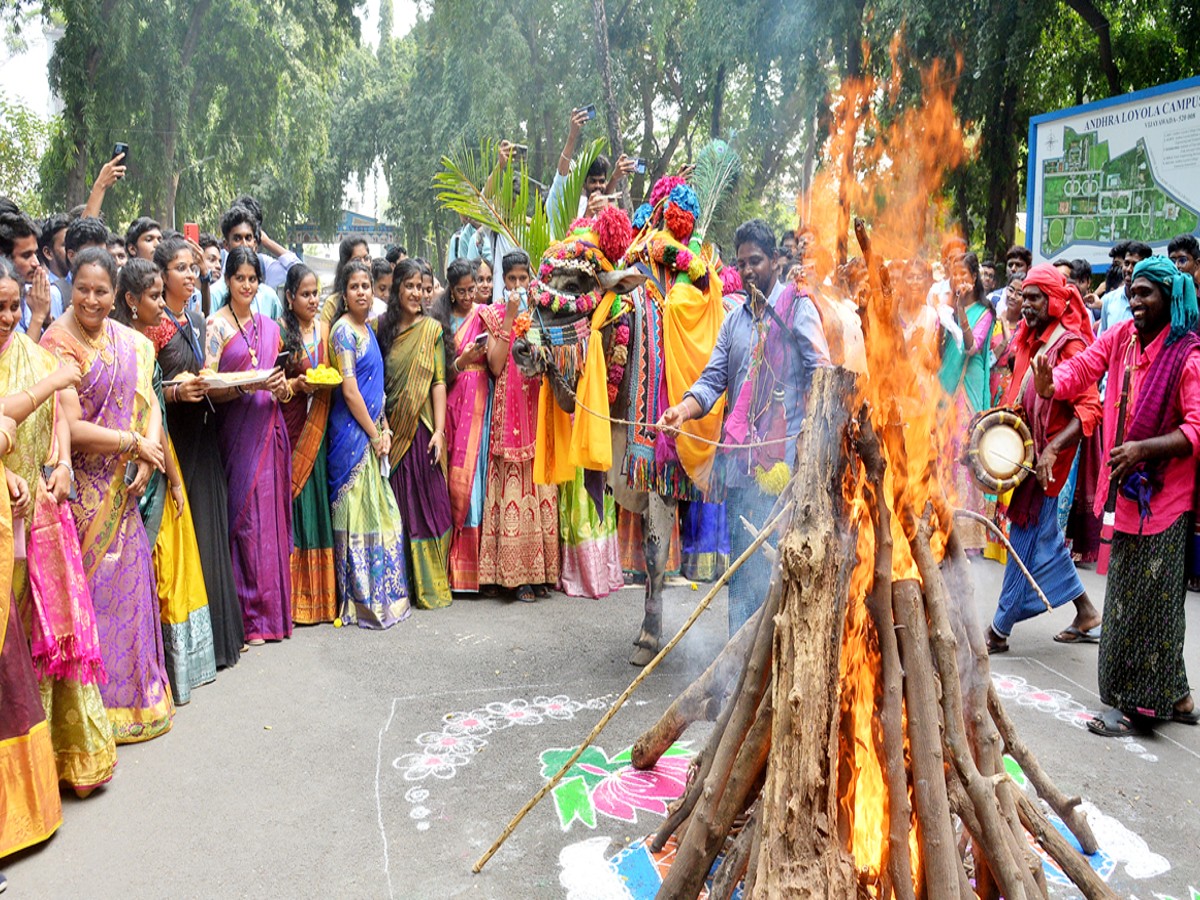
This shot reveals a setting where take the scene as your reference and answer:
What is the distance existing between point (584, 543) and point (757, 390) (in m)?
2.70

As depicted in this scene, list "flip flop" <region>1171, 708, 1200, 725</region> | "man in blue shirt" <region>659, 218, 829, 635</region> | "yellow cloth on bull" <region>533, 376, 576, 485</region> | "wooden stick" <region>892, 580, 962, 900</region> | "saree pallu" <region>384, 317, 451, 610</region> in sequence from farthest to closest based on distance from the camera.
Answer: "saree pallu" <region>384, 317, 451, 610</region> → "yellow cloth on bull" <region>533, 376, 576, 485</region> → "flip flop" <region>1171, 708, 1200, 725</region> → "man in blue shirt" <region>659, 218, 829, 635</region> → "wooden stick" <region>892, 580, 962, 900</region>

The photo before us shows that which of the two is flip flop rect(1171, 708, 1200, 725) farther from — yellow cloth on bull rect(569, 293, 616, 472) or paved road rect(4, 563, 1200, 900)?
yellow cloth on bull rect(569, 293, 616, 472)

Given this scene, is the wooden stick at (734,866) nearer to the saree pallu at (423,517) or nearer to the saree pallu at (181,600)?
the saree pallu at (181,600)

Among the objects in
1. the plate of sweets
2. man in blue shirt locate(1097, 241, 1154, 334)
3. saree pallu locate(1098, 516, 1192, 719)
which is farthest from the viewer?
man in blue shirt locate(1097, 241, 1154, 334)

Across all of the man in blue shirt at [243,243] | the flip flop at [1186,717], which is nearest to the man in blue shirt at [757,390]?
the flip flop at [1186,717]

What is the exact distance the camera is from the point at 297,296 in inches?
236

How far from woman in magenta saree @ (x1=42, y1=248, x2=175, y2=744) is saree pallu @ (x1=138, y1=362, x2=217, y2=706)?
24 centimetres

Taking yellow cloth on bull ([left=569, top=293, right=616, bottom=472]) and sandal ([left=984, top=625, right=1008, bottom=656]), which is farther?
sandal ([left=984, top=625, right=1008, bottom=656])

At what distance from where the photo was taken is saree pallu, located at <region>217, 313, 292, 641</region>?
5.56m

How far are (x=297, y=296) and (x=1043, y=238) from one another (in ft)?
31.7

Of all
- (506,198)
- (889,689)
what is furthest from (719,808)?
(506,198)

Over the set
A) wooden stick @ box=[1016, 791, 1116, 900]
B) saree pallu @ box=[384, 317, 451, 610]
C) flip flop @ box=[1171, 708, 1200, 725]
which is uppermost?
saree pallu @ box=[384, 317, 451, 610]

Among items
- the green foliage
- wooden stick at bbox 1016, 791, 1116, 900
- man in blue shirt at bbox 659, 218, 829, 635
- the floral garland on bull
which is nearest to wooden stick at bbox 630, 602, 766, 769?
man in blue shirt at bbox 659, 218, 829, 635

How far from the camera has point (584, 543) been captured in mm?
6871
